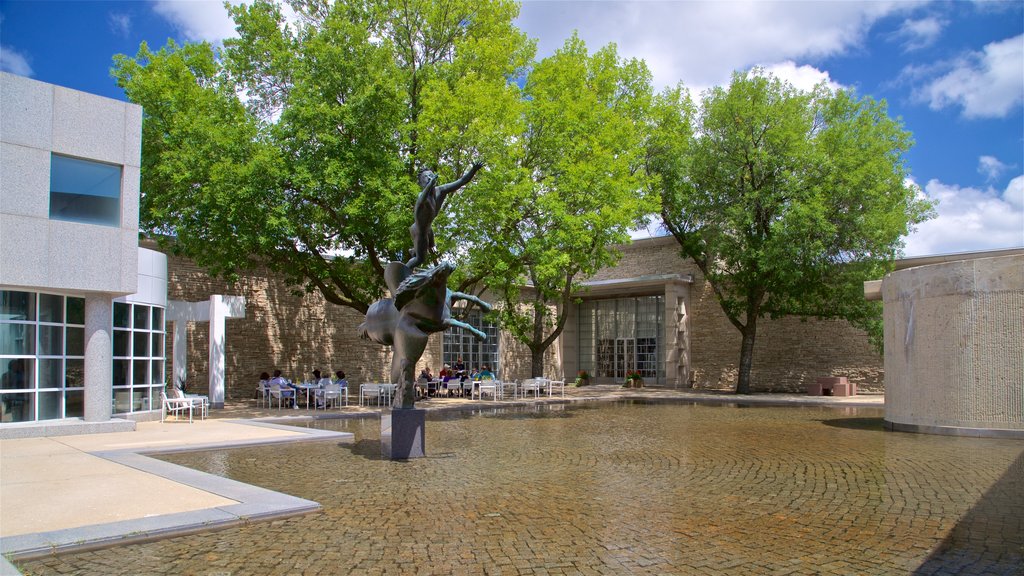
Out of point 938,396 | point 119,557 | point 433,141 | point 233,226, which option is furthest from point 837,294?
point 119,557

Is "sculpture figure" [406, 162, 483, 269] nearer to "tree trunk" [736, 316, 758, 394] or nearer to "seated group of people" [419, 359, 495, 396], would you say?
"seated group of people" [419, 359, 495, 396]

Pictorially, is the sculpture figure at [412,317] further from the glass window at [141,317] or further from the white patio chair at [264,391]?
the white patio chair at [264,391]

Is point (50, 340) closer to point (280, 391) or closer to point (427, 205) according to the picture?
point (280, 391)

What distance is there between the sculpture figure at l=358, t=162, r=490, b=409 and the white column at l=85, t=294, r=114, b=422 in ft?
18.5

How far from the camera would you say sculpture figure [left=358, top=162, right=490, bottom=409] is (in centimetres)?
982

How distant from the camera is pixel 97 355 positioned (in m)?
12.5

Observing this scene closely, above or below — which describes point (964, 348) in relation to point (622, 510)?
above

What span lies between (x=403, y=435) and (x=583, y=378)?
22644 millimetres

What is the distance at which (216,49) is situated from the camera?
2145 centimetres

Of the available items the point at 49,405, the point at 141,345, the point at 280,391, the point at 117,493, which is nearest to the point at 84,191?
the point at 141,345

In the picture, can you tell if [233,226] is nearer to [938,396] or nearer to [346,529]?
[346,529]

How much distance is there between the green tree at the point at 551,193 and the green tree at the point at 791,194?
3.80m

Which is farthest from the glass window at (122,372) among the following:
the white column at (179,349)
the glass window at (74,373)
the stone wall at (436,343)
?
the stone wall at (436,343)

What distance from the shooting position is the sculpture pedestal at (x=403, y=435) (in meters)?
10.1
